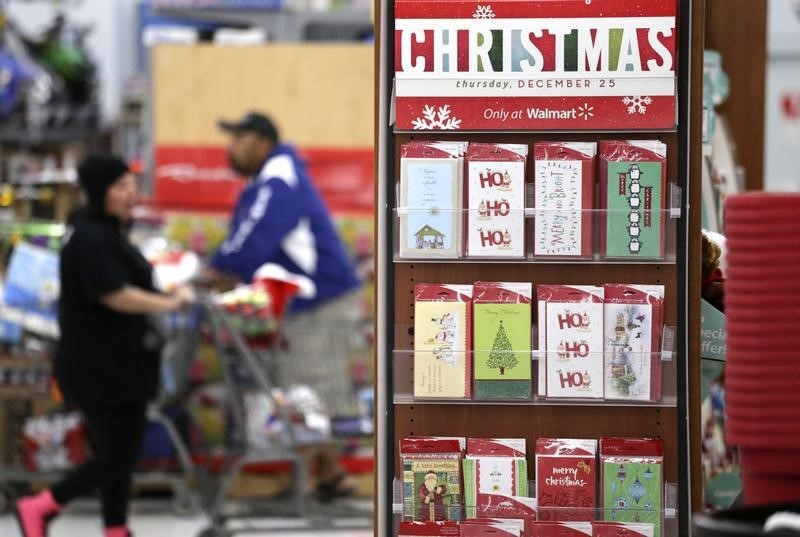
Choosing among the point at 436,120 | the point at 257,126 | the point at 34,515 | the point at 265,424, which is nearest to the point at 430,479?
the point at 436,120

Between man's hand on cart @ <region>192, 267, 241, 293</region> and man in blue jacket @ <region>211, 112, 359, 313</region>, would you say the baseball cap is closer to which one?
man in blue jacket @ <region>211, 112, 359, 313</region>

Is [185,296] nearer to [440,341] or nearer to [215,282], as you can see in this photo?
[215,282]

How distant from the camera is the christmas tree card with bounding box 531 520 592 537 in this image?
349 centimetres

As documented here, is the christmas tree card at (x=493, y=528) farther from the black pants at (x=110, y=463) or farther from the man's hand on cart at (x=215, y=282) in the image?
the man's hand on cart at (x=215, y=282)

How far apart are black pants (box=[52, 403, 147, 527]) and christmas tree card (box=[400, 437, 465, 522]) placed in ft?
7.35

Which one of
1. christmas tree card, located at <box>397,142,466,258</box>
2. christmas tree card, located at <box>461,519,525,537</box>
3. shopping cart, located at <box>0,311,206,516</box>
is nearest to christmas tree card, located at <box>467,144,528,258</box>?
christmas tree card, located at <box>397,142,466,258</box>

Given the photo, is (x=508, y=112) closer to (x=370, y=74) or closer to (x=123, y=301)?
(x=123, y=301)

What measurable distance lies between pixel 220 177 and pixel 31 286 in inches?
62.3

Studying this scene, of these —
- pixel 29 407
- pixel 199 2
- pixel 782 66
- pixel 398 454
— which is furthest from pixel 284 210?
pixel 782 66

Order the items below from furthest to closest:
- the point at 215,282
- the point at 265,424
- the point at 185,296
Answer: the point at 215,282 < the point at 265,424 < the point at 185,296

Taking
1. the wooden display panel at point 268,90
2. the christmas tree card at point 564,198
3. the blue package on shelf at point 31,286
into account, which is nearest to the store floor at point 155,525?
the blue package on shelf at point 31,286

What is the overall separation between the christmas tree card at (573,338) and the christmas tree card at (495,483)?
202 millimetres

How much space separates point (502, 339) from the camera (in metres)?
3.53

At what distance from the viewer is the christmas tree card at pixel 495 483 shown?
3.52 meters
